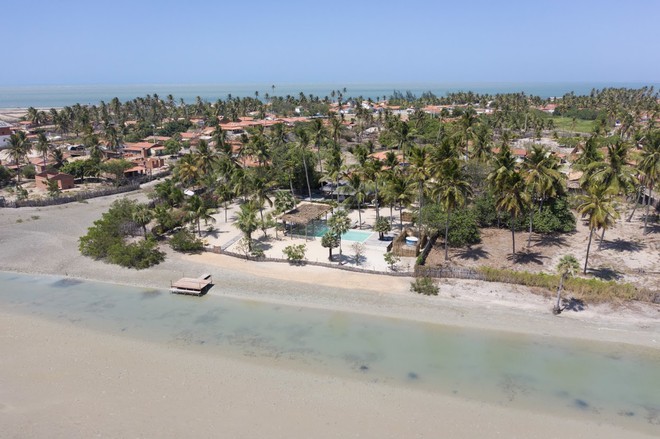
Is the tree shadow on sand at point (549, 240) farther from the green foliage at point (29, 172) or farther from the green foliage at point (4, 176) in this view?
the green foliage at point (29, 172)

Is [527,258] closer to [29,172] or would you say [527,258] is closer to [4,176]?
[4,176]

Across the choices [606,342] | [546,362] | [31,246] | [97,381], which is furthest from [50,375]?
[606,342]

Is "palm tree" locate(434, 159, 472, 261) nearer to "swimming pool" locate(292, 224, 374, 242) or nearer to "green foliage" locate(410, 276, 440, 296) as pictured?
"green foliage" locate(410, 276, 440, 296)

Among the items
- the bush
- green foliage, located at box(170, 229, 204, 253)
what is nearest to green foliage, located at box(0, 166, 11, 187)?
the bush

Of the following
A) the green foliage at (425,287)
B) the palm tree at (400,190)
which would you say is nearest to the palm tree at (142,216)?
the palm tree at (400,190)

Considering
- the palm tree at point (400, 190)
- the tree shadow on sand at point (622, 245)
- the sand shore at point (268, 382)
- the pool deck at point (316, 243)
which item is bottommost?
the sand shore at point (268, 382)

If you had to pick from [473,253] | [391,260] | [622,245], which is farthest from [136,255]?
[622,245]

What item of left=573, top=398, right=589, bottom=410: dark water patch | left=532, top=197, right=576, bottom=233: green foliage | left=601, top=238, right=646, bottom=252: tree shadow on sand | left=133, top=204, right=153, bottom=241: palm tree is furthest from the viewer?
left=532, top=197, right=576, bottom=233: green foliage

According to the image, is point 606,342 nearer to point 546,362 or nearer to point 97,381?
point 546,362
